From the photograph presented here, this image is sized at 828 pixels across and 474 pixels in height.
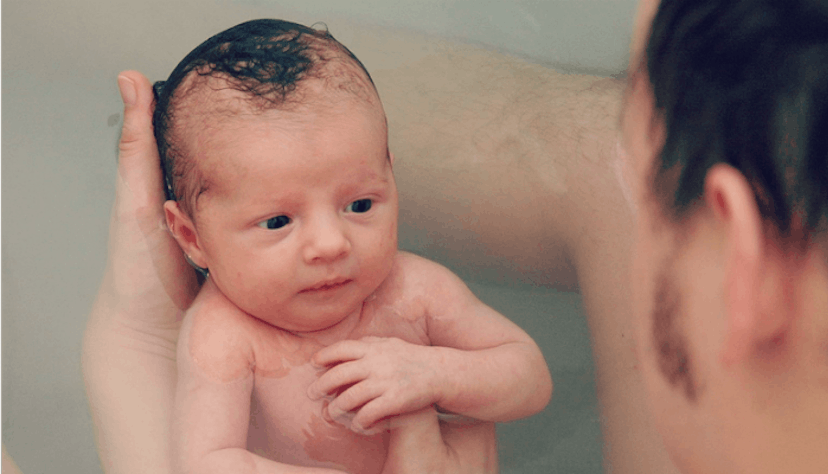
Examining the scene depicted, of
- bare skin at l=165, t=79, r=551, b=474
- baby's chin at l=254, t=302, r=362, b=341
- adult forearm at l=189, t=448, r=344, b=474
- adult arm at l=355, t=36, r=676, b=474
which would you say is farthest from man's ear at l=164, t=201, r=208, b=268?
adult arm at l=355, t=36, r=676, b=474

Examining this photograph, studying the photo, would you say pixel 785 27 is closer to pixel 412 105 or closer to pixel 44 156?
pixel 412 105

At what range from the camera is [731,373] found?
527 millimetres

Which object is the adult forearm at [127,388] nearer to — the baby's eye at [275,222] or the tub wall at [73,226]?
the tub wall at [73,226]

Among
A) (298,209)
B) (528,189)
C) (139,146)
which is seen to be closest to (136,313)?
(139,146)

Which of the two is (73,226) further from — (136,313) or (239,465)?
(239,465)

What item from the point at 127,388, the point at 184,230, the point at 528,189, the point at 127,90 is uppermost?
the point at 127,90

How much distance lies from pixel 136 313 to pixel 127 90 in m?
0.28

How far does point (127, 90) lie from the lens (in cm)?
85

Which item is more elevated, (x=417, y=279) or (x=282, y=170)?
(x=282, y=170)

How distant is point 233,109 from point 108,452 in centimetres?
46

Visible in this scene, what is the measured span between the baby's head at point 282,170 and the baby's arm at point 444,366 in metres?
0.07

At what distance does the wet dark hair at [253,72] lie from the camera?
715 mm

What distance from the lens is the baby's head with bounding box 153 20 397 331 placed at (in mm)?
713

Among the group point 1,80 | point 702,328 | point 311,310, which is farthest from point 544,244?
point 1,80
